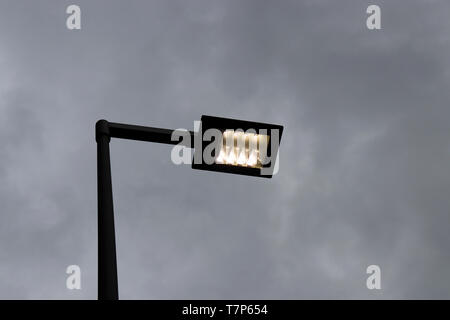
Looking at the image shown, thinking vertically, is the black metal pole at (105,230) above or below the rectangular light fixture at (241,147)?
below

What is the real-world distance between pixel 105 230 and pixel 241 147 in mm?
1488

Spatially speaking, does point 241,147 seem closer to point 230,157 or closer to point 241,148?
point 241,148

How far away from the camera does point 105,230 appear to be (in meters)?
5.72

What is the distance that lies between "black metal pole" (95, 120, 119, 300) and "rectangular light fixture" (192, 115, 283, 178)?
0.80 metres

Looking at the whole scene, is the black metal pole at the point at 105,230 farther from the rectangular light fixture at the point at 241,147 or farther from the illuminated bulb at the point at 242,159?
the illuminated bulb at the point at 242,159

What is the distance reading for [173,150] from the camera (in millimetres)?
6926

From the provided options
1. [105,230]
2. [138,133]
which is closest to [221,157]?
[138,133]

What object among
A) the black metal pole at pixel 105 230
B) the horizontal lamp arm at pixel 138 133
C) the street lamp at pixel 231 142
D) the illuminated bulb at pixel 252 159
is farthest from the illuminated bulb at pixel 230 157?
the black metal pole at pixel 105 230

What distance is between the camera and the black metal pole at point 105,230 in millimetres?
5430

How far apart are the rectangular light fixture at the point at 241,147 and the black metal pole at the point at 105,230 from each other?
0.80 meters
